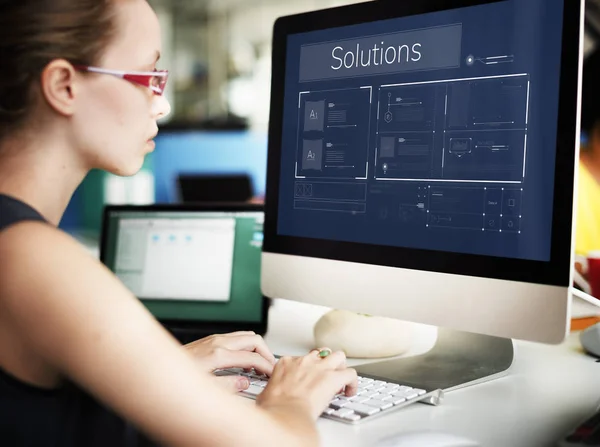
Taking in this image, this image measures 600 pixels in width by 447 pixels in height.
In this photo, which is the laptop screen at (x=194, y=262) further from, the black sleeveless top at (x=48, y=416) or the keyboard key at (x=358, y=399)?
the black sleeveless top at (x=48, y=416)

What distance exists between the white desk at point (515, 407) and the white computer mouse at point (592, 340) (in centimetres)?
2

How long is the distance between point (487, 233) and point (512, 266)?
0.06 meters

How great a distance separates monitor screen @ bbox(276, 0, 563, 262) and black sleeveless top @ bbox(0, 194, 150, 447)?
1.56 feet

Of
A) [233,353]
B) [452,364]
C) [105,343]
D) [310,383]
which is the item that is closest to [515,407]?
[452,364]

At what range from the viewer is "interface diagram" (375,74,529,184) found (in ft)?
2.72

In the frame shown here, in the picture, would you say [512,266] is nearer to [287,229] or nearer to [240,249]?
[287,229]

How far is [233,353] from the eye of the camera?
90 cm

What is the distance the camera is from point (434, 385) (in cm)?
87

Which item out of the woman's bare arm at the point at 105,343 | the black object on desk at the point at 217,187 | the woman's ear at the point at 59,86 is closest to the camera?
the woman's bare arm at the point at 105,343

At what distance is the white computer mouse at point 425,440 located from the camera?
0.66 m

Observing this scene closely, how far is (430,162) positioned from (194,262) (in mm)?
585

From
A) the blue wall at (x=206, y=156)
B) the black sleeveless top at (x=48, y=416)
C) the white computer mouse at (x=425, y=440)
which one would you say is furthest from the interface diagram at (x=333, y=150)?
the blue wall at (x=206, y=156)

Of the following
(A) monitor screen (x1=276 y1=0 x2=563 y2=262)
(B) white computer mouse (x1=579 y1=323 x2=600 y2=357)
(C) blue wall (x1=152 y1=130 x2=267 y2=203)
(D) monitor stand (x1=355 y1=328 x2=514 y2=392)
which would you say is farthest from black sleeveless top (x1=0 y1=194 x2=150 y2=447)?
(C) blue wall (x1=152 y1=130 x2=267 y2=203)

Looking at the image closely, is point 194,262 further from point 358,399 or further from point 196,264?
point 358,399
